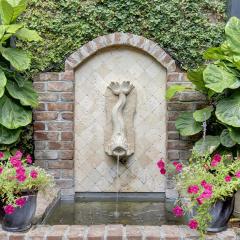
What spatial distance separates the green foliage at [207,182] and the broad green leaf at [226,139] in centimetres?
55

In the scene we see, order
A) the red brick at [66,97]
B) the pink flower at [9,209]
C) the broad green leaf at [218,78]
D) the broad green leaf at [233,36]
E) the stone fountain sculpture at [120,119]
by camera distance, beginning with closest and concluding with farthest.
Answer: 1. the pink flower at [9,209]
2. the broad green leaf at [218,78]
3. the broad green leaf at [233,36]
4. the stone fountain sculpture at [120,119]
5. the red brick at [66,97]

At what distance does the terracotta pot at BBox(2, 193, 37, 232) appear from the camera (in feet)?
8.87

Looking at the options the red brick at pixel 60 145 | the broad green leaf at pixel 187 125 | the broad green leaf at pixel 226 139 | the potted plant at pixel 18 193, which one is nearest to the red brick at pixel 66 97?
the red brick at pixel 60 145

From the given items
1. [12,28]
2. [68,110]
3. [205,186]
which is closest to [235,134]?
[205,186]

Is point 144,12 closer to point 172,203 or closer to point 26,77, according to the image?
point 26,77

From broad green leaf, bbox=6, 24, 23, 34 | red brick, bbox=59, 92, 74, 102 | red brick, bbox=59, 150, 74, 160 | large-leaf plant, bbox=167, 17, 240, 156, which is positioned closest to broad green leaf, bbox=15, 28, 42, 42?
broad green leaf, bbox=6, 24, 23, 34

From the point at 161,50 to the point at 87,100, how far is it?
753mm

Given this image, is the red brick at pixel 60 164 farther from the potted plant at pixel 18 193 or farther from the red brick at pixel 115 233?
the red brick at pixel 115 233

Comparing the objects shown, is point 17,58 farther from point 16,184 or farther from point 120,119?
point 16,184

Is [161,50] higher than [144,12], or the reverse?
[144,12]

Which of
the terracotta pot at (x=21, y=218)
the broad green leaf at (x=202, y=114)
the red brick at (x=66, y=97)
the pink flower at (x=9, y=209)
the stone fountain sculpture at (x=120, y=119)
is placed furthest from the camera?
the red brick at (x=66, y=97)

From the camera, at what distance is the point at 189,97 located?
12.7 ft

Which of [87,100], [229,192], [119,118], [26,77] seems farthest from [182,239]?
[26,77]

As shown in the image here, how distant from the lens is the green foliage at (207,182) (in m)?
2.61
